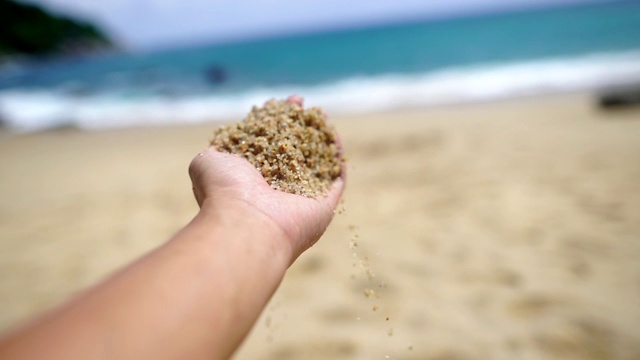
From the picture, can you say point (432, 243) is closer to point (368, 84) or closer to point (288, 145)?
point (288, 145)

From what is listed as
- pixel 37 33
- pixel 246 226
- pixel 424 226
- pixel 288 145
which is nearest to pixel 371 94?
pixel 424 226

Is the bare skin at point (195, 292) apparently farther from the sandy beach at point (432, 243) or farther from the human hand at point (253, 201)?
the sandy beach at point (432, 243)

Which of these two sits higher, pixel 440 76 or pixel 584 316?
pixel 440 76

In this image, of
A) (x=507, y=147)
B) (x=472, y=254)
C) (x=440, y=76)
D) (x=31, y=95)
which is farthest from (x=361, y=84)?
(x=31, y=95)

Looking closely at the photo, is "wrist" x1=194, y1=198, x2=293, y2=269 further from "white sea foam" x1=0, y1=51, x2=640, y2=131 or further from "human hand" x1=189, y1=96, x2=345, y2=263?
"white sea foam" x1=0, y1=51, x2=640, y2=131

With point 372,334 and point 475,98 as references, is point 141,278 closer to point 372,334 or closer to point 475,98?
point 372,334

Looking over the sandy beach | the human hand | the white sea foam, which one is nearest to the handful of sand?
the human hand

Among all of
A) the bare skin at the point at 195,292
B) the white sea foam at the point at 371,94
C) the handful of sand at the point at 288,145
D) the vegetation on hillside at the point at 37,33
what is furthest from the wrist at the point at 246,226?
the vegetation on hillside at the point at 37,33
